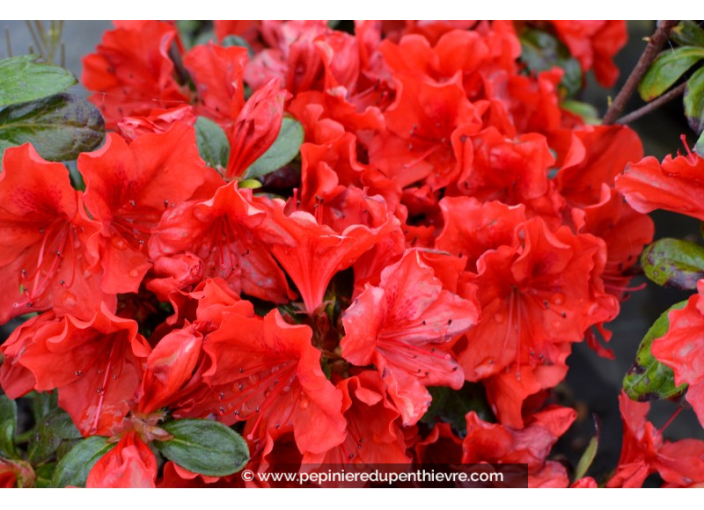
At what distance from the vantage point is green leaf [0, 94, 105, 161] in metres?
0.98

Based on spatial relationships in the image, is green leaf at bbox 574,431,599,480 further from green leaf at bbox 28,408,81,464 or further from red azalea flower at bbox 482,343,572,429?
green leaf at bbox 28,408,81,464

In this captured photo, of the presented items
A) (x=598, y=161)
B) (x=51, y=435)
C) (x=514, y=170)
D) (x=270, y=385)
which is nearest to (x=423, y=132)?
(x=514, y=170)

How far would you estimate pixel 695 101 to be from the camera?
1.06 meters

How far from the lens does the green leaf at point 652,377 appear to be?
94 cm

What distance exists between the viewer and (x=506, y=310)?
3.57 ft

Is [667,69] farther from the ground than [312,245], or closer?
farther from the ground

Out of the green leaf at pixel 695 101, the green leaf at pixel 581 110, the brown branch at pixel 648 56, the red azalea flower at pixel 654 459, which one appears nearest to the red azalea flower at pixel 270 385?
the red azalea flower at pixel 654 459

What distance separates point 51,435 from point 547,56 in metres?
1.15

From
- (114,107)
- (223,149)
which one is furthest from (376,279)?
(114,107)

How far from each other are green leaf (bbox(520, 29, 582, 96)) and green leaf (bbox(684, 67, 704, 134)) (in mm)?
460

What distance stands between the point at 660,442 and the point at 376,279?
53 centimetres

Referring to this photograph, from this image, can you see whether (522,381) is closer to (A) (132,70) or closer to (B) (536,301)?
(B) (536,301)

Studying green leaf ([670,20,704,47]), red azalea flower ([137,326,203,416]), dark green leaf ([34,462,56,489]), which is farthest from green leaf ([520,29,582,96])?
dark green leaf ([34,462,56,489])

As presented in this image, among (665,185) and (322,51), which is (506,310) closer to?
(665,185)
